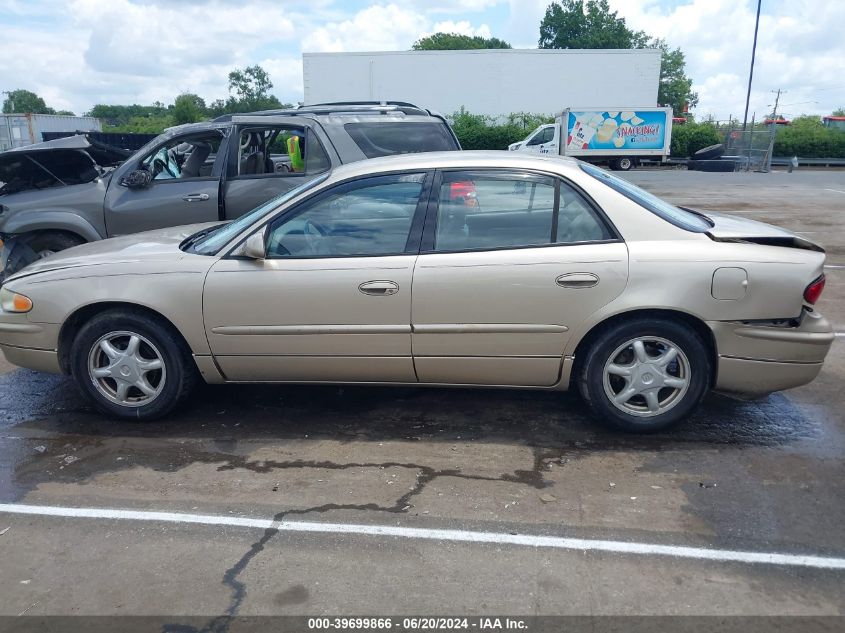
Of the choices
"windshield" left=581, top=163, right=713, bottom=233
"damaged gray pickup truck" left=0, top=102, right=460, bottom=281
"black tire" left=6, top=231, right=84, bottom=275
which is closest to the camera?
"windshield" left=581, top=163, right=713, bottom=233

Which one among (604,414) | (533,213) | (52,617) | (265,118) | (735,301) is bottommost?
(52,617)

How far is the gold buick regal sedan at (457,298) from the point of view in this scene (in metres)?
4.02

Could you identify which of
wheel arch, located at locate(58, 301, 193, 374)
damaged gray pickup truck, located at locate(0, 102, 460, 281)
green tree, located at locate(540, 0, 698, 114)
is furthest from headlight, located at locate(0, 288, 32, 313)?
green tree, located at locate(540, 0, 698, 114)

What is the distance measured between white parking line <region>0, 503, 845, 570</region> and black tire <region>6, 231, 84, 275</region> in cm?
406

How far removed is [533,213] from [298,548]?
229 centimetres

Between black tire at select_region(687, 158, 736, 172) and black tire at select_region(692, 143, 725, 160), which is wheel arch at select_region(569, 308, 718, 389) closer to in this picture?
black tire at select_region(687, 158, 736, 172)

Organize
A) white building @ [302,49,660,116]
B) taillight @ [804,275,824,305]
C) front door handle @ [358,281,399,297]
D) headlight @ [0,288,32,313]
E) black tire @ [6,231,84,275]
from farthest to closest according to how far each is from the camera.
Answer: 1. white building @ [302,49,660,116]
2. black tire @ [6,231,84,275]
3. headlight @ [0,288,32,313]
4. front door handle @ [358,281,399,297]
5. taillight @ [804,275,824,305]

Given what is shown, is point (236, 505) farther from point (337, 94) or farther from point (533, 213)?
point (337, 94)

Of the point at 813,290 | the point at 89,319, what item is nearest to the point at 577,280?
the point at 813,290

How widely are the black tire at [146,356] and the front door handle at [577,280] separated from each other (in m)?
2.33

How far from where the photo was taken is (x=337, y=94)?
42281 millimetres

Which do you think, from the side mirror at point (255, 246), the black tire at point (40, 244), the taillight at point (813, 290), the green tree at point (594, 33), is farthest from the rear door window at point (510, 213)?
the green tree at point (594, 33)

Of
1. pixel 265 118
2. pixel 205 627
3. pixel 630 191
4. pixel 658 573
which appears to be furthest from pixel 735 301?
pixel 265 118

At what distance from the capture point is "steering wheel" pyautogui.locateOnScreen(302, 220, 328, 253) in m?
4.32
